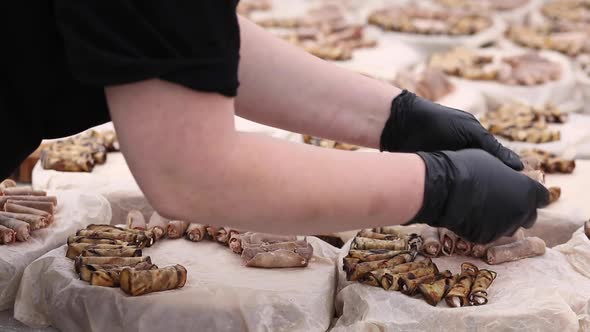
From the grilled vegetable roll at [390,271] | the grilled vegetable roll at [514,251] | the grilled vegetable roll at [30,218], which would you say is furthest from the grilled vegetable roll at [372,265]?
the grilled vegetable roll at [30,218]

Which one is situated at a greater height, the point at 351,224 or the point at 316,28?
the point at 316,28

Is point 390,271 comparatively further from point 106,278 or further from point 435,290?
point 106,278

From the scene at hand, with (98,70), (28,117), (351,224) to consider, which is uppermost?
(98,70)

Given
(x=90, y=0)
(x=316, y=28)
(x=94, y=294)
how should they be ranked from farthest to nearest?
1. (x=316, y=28)
2. (x=94, y=294)
3. (x=90, y=0)

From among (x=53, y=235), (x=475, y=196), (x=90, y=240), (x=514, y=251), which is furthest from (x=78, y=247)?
(x=514, y=251)

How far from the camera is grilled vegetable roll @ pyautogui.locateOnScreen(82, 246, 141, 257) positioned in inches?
77.5

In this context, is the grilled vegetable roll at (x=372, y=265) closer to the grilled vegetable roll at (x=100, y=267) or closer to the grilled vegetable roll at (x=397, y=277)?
the grilled vegetable roll at (x=397, y=277)

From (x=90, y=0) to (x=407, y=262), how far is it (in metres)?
1.06

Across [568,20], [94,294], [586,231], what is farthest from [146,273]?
[568,20]

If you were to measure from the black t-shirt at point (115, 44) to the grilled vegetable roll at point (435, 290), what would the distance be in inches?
29.4

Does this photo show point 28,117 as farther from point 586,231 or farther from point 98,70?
point 586,231

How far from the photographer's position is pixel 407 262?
2.02 m

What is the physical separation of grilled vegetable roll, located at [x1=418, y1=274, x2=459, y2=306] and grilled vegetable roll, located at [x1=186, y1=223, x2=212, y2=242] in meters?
0.63

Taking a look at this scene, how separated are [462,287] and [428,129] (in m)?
0.39
